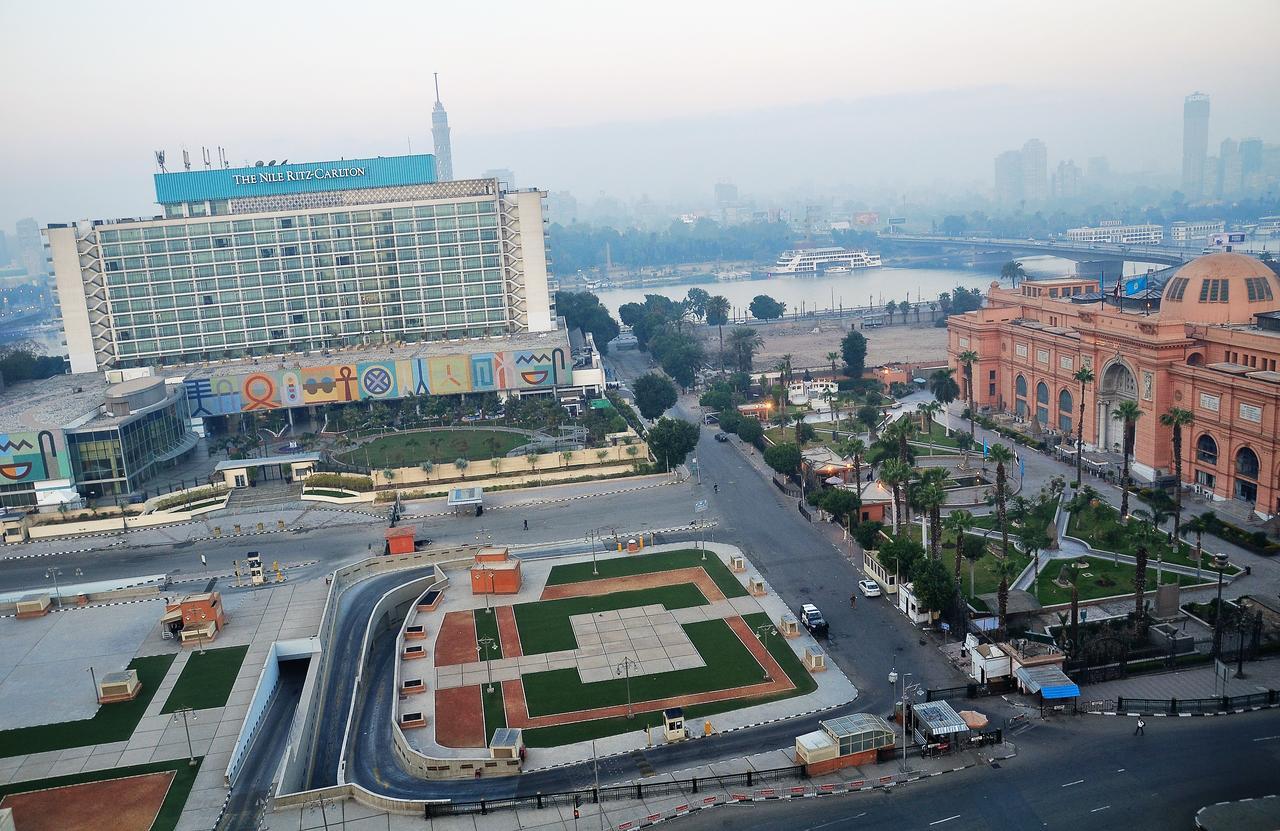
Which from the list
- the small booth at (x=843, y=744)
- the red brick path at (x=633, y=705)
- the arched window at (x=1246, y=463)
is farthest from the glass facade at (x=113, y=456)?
the arched window at (x=1246, y=463)

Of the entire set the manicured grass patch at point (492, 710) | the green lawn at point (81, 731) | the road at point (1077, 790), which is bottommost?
the road at point (1077, 790)

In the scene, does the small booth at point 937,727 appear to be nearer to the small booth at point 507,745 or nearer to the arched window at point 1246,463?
the small booth at point 507,745

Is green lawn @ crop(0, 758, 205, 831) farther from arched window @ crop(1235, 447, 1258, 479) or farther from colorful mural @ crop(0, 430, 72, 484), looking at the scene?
arched window @ crop(1235, 447, 1258, 479)

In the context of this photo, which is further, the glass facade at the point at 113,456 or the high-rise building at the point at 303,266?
the high-rise building at the point at 303,266

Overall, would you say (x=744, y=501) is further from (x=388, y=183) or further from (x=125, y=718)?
(x=388, y=183)

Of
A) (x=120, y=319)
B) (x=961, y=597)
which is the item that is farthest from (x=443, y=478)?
(x=120, y=319)

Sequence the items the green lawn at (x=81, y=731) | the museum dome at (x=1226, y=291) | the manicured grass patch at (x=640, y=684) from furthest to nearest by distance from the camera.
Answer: the museum dome at (x=1226, y=291) < the manicured grass patch at (x=640, y=684) < the green lawn at (x=81, y=731)

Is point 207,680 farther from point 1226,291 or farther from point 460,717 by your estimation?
point 1226,291

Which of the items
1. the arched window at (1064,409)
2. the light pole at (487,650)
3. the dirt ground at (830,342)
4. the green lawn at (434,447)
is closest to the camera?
the light pole at (487,650)
